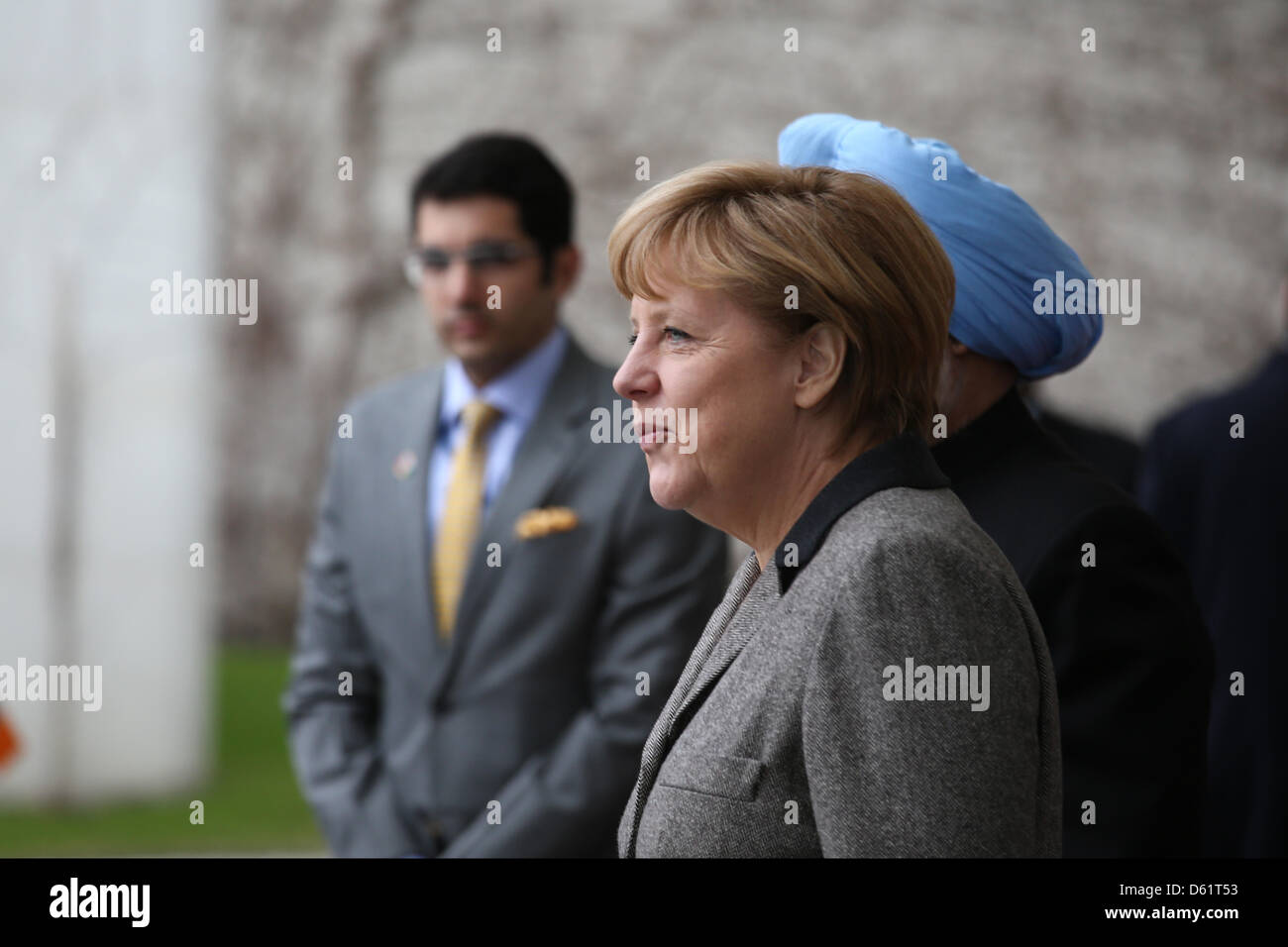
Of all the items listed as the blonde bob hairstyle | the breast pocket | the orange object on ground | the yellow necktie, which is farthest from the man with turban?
the orange object on ground

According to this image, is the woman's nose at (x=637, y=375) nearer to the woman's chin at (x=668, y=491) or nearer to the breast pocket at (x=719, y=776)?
the woman's chin at (x=668, y=491)

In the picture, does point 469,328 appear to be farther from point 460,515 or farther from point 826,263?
point 826,263

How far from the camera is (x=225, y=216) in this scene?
666 centimetres

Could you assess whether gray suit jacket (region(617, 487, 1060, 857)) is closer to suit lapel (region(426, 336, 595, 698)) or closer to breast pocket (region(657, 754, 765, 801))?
breast pocket (region(657, 754, 765, 801))

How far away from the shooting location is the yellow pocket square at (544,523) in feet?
8.51

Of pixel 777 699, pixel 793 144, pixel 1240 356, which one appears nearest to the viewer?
pixel 777 699

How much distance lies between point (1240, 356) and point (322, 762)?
483cm

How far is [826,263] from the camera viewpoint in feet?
4.37

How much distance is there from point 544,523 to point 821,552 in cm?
133

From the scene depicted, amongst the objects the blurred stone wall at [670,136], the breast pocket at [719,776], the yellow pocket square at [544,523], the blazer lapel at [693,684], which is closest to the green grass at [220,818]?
the blurred stone wall at [670,136]

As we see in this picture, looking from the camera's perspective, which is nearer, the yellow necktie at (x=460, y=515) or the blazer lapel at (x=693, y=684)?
the blazer lapel at (x=693, y=684)

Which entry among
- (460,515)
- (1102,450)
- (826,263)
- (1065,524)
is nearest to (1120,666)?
(1065,524)
